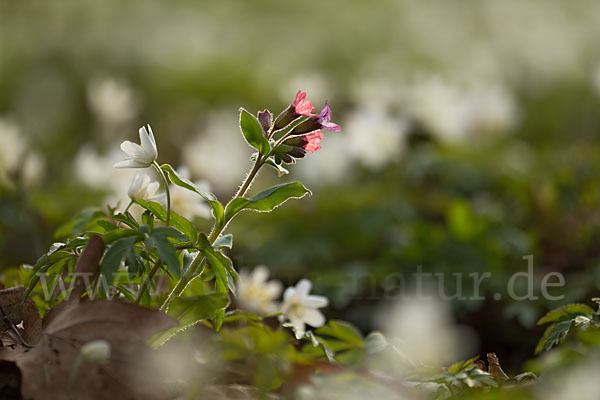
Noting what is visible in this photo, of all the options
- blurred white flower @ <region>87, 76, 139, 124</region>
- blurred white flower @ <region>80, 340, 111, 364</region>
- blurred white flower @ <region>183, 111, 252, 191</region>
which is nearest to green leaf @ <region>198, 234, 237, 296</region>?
blurred white flower @ <region>80, 340, 111, 364</region>

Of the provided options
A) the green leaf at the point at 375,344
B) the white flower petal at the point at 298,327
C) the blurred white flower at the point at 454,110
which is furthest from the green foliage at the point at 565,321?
the blurred white flower at the point at 454,110

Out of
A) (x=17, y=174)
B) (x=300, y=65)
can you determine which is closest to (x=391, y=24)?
(x=300, y=65)

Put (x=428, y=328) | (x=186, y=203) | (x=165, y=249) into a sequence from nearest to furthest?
(x=165, y=249) → (x=186, y=203) → (x=428, y=328)

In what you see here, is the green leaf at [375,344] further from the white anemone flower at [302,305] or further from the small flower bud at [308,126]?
the small flower bud at [308,126]

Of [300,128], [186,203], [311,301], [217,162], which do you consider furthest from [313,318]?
[217,162]

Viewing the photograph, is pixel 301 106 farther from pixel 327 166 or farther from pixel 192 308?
pixel 327 166

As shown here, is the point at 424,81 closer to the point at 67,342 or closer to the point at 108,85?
the point at 108,85
